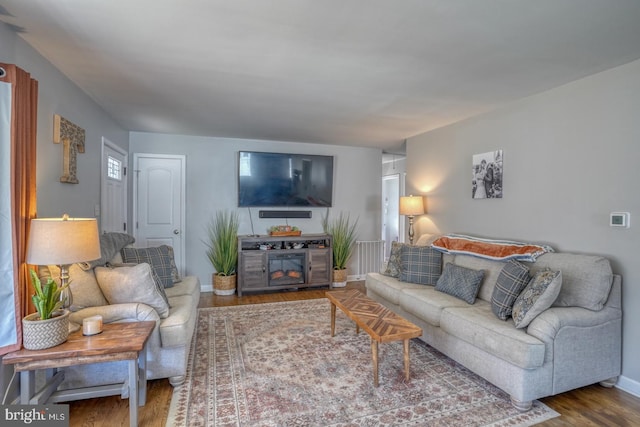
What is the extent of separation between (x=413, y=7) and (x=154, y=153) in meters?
4.25

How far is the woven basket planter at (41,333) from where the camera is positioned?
172 centimetres

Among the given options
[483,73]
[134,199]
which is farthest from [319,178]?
[483,73]

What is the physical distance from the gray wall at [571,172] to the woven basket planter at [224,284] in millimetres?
3203

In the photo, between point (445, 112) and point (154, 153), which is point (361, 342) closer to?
point (445, 112)

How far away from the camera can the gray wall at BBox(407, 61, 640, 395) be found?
2318 mm

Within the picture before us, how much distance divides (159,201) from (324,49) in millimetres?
3690

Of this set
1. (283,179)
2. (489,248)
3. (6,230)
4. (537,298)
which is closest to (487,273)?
(489,248)

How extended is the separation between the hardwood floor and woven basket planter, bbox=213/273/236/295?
228 cm

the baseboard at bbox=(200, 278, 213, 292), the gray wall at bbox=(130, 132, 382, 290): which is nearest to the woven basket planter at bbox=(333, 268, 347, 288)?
the gray wall at bbox=(130, 132, 382, 290)

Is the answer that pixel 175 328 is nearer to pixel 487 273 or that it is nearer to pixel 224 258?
pixel 224 258

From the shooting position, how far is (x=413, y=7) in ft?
5.50

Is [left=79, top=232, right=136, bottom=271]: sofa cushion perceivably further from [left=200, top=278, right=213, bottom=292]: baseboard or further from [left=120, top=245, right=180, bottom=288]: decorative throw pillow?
[left=200, top=278, right=213, bottom=292]: baseboard

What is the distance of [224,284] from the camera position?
4648 millimetres

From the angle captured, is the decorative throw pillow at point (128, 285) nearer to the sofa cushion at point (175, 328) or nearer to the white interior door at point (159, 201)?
the sofa cushion at point (175, 328)
